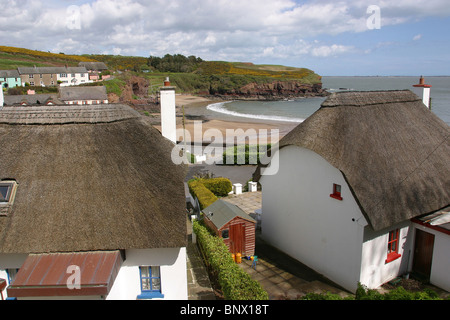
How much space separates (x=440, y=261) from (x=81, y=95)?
52.3 metres

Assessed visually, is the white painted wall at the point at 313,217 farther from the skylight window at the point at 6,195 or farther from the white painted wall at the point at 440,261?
the skylight window at the point at 6,195

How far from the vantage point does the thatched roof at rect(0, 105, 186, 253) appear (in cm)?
756

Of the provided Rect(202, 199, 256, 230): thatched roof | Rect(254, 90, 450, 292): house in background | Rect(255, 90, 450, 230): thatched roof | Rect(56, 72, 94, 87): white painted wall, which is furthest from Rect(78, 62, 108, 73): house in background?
Rect(255, 90, 450, 230): thatched roof

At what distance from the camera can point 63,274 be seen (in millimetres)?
6977

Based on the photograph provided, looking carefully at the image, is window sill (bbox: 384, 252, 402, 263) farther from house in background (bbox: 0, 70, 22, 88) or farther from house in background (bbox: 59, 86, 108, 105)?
house in background (bbox: 0, 70, 22, 88)

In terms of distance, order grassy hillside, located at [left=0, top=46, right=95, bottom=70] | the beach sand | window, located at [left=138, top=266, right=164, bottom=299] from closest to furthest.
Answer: window, located at [left=138, top=266, right=164, bottom=299] → the beach sand → grassy hillside, located at [left=0, top=46, right=95, bottom=70]

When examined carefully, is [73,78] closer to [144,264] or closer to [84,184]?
[84,184]

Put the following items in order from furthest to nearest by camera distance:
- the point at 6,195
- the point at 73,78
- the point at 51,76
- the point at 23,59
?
the point at 23,59, the point at 73,78, the point at 51,76, the point at 6,195

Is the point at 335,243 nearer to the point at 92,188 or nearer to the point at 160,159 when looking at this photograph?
the point at 160,159

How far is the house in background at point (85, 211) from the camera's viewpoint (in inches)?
284

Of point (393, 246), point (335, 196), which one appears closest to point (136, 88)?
point (335, 196)

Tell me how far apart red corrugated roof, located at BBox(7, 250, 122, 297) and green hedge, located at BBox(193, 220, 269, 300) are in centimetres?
284

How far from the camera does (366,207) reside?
9.25 metres

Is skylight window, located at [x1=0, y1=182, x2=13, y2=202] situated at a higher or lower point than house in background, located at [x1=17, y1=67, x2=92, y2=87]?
lower
